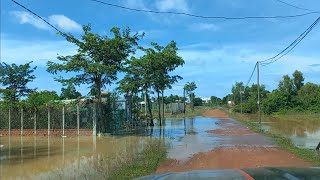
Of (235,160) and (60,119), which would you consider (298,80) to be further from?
(235,160)

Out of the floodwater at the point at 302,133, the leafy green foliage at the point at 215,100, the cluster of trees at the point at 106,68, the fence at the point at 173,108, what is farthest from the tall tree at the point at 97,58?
the leafy green foliage at the point at 215,100

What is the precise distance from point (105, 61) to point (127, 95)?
34.1 feet

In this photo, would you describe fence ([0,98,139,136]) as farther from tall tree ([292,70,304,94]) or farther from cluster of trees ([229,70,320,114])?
tall tree ([292,70,304,94])

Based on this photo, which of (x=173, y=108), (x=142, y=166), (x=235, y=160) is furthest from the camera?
(x=173, y=108)

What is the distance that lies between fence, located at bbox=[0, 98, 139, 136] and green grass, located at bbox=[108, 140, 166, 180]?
12.7 metres

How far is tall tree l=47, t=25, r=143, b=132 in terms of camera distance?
2978 cm

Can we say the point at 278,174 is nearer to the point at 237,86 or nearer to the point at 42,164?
the point at 42,164

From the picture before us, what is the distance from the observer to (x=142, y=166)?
14117mm

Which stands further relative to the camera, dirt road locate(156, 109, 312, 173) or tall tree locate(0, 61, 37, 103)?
tall tree locate(0, 61, 37, 103)

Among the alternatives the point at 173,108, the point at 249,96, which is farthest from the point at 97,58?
the point at 249,96

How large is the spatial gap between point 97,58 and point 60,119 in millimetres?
5005

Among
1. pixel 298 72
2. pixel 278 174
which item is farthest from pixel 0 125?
pixel 298 72

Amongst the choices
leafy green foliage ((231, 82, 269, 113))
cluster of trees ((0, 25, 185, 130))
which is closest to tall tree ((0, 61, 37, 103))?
cluster of trees ((0, 25, 185, 130))

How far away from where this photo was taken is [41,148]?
23.0 metres
